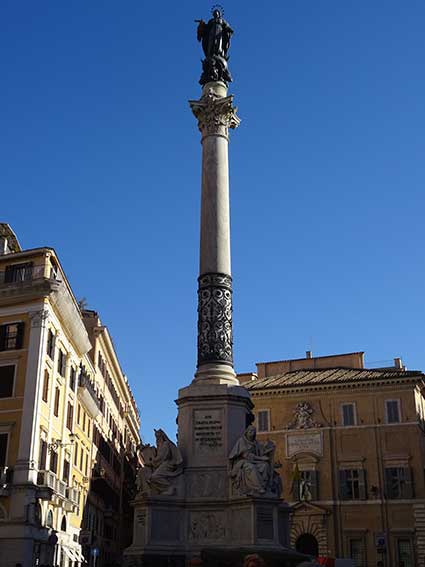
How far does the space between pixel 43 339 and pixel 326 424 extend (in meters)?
25.3

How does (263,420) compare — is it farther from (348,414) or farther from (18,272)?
(18,272)

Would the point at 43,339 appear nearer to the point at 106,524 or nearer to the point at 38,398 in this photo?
the point at 38,398

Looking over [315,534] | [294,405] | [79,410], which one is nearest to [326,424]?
[294,405]

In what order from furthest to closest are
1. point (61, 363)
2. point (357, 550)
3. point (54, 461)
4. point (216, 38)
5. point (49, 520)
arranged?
point (357, 550) < point (61, 363) < point (54, 461) < point (49, 520) < point (216, 38)

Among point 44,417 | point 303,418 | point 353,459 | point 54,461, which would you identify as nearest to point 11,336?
point 44,417

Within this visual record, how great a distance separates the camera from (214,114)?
27.7 metres

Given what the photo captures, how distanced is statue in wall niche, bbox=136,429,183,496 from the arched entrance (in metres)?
33.0

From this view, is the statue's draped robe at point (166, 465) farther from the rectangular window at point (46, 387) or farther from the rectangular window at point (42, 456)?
the rectangular window at point (46, 387)

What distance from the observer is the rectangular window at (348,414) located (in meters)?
54.6

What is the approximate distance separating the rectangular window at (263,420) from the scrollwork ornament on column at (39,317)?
2397 cm

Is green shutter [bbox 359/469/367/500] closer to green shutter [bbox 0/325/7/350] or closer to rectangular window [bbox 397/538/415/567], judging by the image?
rectangular window [bbox 397/538/415/567]

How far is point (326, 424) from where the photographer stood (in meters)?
54.8

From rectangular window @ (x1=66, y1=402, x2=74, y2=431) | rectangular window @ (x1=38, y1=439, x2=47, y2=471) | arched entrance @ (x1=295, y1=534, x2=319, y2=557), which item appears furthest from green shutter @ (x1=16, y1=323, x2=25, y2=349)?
arched entrance @ (x1=295, y1=534, x2=319, y2=557)

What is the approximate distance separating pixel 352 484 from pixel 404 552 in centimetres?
547
